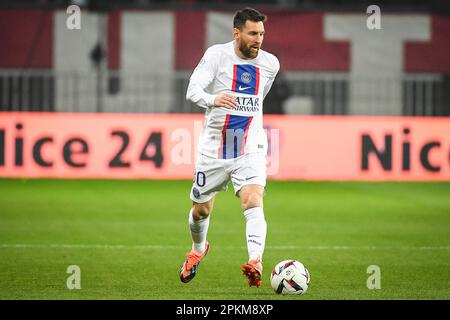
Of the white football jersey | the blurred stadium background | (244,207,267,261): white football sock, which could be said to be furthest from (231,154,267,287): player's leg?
the blurred stadium background

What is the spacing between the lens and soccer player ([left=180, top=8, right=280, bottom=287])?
27.8 feet

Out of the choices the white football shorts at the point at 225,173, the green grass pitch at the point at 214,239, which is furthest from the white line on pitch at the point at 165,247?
the white football shorts at the point at 225,173

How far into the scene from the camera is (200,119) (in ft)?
57.8

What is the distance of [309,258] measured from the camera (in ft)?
33.1

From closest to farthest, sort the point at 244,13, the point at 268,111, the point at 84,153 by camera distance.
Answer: the point at 244,13, the point at 84,153, the point at 268,111

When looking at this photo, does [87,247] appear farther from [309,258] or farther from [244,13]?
[244,13]

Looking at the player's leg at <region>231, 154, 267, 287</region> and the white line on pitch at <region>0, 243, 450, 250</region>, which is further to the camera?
the white line on pitch at <region>0, 243, 450, 250</region>

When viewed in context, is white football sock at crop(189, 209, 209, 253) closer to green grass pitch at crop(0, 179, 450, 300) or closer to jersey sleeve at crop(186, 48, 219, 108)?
green grass pitch at crop(0, 179, 450, 300)

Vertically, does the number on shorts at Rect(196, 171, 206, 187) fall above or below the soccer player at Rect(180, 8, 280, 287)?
below

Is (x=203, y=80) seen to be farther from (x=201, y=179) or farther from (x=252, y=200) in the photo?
(x=252, y=200)

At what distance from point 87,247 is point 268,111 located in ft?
27.3

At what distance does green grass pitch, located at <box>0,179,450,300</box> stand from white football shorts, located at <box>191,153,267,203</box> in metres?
0.70

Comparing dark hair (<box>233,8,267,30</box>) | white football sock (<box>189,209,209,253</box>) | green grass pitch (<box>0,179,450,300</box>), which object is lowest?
green grass pitch (<box>0,179,450,300</box>)
